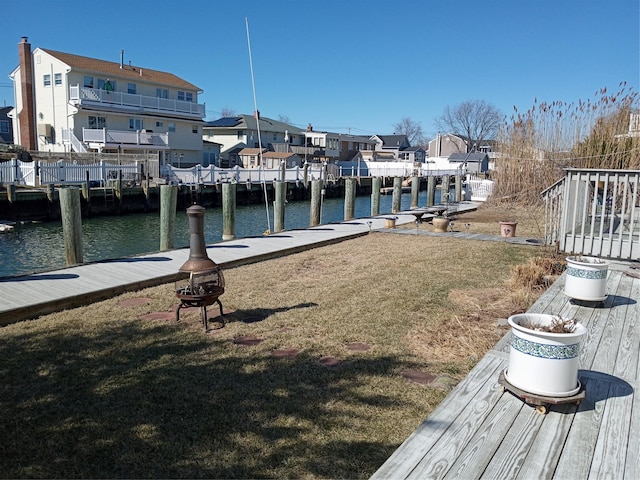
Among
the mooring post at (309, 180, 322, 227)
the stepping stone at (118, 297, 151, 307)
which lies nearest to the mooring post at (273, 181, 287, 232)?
the mooring post at (309, 180, 322, 227)

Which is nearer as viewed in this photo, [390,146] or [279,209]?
[279,209]

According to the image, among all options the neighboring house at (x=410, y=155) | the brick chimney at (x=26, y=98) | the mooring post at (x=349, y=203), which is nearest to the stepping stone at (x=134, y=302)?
the mooring post at (x=349, y=203)

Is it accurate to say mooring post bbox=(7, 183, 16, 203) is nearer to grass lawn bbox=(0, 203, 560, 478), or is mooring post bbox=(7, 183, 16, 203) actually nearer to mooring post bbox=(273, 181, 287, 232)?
mooring post bbox=(273, 181, 287, 232)

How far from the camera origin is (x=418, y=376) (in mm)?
4387

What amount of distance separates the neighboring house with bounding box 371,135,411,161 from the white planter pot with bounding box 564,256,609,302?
229 feet

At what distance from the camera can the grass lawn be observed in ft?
10.4

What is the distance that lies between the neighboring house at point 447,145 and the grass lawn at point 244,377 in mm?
76996

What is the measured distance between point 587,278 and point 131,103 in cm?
3731

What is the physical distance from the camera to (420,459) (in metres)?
2.76

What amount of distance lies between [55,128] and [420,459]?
39.3m

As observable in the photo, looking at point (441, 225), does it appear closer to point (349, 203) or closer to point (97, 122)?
point (349, 203)

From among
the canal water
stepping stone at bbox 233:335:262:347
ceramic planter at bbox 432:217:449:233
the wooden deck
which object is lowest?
the canal water

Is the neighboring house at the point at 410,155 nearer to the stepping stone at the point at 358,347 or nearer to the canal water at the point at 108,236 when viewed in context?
the canal water at the point at 108,236

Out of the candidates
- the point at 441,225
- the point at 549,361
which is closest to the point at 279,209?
the point at 441,225
